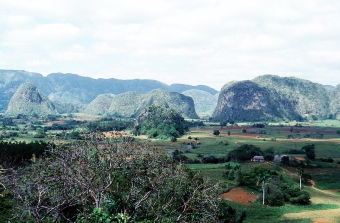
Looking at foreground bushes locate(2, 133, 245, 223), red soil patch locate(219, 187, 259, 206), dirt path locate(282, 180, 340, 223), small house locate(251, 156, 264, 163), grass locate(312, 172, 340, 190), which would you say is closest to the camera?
foreground bushes locate(2, 133, 245, 223)

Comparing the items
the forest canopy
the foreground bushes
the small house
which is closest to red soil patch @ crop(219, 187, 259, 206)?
the small house

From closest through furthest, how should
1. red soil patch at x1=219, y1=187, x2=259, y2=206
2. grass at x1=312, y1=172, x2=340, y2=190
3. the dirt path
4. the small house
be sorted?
1. the dirt path
2. red soil patch at x1=219, y1=187, x2=259, y2=206
3. grass at x1=312, y1=172, x2=340, y2=190
4. the small house

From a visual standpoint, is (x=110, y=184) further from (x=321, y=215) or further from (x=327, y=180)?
(x=327, y=180)

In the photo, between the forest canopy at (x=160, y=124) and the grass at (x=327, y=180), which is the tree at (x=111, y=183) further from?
the forest canopy at (x=160, y=124)

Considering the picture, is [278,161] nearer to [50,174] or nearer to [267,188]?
[267,188]

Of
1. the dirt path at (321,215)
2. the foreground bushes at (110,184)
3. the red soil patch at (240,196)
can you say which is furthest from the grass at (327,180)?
the foreground bushes at (110,184)

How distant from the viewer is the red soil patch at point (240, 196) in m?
41.3

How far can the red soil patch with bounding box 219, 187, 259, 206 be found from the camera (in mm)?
41253

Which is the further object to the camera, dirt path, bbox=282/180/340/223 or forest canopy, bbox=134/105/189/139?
forest canopy, bbox=134/105/189/139

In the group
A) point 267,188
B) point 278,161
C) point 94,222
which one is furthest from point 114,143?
point 278,161

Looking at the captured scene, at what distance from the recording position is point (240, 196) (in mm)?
43281

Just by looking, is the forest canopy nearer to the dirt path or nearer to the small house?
the small house

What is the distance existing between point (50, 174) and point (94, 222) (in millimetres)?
4557

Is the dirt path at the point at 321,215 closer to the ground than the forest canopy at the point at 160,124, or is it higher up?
closer to the ground
